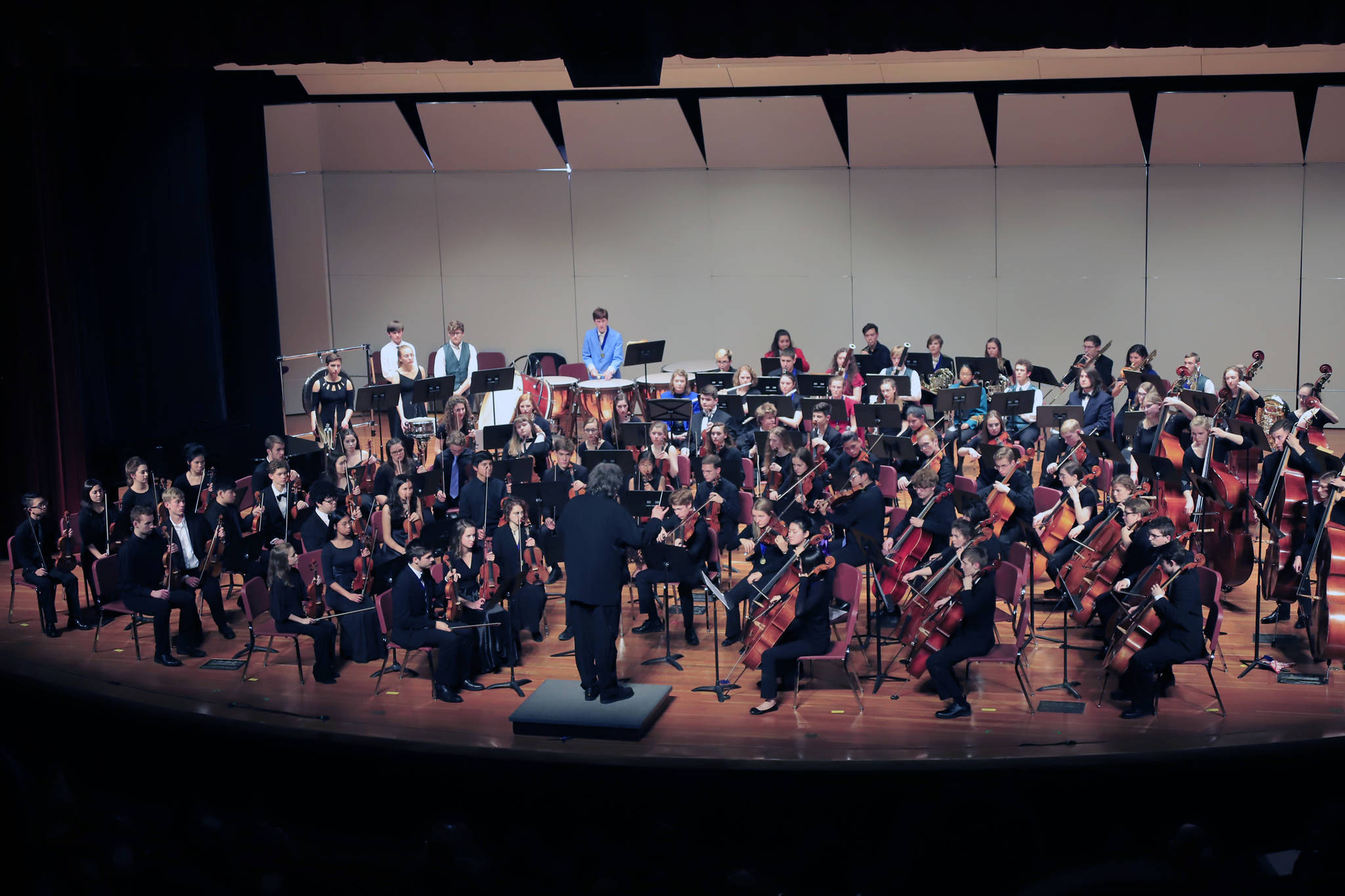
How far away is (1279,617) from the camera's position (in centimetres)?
743

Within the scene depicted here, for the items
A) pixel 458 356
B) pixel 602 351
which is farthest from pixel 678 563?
pixel 458 356

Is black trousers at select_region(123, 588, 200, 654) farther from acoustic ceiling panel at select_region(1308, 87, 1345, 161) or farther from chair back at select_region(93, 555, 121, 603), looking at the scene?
acoustic ceiling panel at select_region(1308, 87, 1345, 161)

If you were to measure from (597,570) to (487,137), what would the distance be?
31.4ft

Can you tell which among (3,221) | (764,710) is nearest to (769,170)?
(3,221)

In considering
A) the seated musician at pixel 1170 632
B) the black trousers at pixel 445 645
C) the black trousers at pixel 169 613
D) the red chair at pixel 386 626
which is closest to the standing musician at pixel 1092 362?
the seated musician at pixel 1170 632

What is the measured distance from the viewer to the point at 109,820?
10.7ft

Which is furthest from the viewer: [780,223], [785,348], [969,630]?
[780,223]

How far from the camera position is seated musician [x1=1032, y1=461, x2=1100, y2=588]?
7387 mm

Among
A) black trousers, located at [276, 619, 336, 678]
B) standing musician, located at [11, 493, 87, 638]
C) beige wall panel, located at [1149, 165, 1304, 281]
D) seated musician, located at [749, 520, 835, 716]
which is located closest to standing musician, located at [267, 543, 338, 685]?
black trousers, located at [276, 619, 336, 678]

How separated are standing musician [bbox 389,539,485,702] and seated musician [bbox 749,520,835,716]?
1.79 m

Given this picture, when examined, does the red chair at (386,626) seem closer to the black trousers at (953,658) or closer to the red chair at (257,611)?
the red chair at (257,611)

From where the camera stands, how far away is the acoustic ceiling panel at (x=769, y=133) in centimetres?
1357

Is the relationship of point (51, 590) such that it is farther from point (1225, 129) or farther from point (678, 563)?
point (1225, 129)

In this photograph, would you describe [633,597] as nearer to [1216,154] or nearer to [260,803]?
[260,803]
